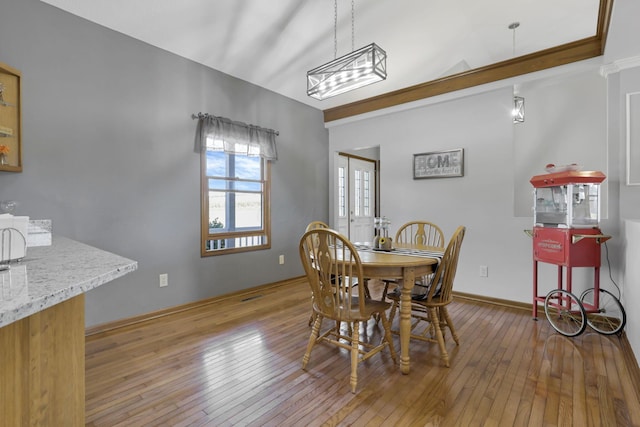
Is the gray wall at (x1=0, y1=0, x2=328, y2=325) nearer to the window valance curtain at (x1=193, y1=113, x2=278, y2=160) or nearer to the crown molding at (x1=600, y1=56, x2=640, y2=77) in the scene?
the window valance curtain at (x1=193, y1=113, x2=278, y2=160)

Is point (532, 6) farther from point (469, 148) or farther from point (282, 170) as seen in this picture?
point (282, 170)

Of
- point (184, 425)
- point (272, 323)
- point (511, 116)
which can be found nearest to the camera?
point (184, 425)

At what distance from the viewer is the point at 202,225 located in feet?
11.0

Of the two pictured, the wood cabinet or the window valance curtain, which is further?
the window valance curtain

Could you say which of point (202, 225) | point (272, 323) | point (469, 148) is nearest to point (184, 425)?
point (272, 323)

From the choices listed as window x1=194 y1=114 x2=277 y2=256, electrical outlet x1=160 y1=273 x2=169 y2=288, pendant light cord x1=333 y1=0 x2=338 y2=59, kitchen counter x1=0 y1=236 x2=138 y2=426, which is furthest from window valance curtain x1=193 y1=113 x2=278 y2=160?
kitchen counter x1=0 y1=236 x2=138 y2=426

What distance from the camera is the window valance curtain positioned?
10.9ft

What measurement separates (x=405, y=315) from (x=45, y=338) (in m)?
1.80

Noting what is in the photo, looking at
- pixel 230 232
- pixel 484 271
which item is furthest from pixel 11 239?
pixel 484 271

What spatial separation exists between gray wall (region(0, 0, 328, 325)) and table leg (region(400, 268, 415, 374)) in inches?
89.6

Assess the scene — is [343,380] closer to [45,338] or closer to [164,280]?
[45,338]

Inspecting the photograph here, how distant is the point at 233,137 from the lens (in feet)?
11.6

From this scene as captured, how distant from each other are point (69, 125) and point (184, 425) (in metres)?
2.45

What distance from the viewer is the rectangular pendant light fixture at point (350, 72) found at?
217cm
